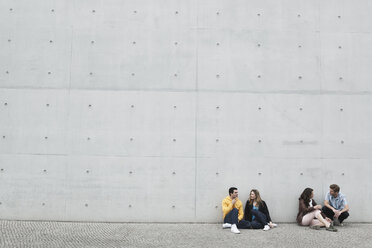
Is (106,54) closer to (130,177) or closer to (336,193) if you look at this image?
(130,177)

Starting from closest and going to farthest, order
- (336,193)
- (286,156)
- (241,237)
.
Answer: (241,237) < (336,193) < (286,156)

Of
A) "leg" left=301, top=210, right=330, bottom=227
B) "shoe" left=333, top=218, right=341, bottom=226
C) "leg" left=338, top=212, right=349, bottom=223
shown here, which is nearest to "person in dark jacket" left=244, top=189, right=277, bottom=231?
"leg" left=301, top=210, right=330, bottom=227

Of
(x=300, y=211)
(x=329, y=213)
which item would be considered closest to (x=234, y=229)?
(x=300, y=211)

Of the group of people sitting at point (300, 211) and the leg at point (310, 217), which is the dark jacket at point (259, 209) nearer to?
the group of people sitting at point (300, 211)

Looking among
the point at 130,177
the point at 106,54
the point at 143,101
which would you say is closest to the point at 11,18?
the point at 106,54

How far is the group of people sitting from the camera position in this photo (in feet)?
24.0

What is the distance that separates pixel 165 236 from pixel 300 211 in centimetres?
307

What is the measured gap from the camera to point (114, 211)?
26.0ft

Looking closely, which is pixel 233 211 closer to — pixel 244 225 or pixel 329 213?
pixel 244 225

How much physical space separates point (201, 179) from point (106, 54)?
11.7 feet

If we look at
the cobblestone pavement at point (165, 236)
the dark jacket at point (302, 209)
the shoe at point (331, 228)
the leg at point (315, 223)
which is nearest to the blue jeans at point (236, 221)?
the cobblestone pavement at point (165, 236)

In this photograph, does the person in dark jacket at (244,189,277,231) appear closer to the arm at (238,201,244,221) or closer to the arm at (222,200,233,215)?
the arm at (238,201,244,221)

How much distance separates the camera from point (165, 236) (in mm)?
6551

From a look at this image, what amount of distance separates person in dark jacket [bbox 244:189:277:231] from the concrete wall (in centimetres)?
37
